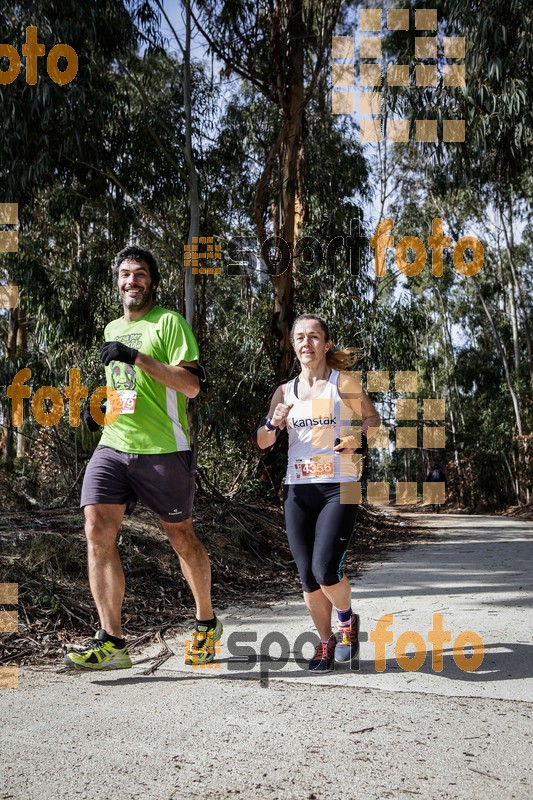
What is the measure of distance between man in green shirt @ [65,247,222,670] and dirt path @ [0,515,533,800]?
0.75 feet

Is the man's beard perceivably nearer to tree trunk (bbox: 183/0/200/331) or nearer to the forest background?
the forest background

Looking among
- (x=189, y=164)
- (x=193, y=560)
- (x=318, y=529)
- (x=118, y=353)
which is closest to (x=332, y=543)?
(x=318, y=529)

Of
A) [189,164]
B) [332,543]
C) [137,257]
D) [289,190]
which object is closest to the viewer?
[332,543]

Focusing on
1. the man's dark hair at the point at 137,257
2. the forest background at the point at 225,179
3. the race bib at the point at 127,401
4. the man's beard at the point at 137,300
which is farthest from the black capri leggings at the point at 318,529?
the forest background at the point at 225,179

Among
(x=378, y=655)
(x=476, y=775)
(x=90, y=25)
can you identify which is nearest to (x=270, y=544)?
(x=378, y=655)

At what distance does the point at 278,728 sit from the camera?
3.01m

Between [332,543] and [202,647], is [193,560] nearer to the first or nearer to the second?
[202,647]

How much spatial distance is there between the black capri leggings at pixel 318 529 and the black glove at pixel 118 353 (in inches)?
38.0

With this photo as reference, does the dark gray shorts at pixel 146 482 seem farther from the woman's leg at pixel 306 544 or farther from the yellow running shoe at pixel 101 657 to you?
the yellow running shoe at pixel 101 657

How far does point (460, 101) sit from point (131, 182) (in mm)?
4584

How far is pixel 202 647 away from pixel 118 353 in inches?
Answer: 56.7

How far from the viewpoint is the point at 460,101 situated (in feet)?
35.8

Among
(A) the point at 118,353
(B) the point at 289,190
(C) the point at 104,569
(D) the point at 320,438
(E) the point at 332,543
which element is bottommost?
(C) the point at 104,569

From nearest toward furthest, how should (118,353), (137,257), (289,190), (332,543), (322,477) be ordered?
(118,353)
(332,543)
(322,477)
(137,257)
(289,190)
